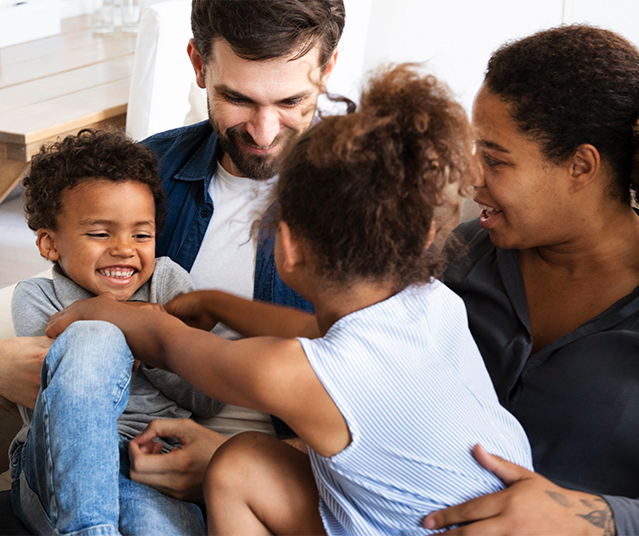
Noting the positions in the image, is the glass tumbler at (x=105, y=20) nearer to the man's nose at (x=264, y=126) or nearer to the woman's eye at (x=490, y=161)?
the man's nose at (x=264, y=126)

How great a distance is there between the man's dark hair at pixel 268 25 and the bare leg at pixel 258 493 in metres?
0.77

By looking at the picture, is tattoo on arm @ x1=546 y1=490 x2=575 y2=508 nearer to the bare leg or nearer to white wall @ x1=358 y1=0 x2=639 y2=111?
the bare leg

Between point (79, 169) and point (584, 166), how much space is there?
973 millimetres

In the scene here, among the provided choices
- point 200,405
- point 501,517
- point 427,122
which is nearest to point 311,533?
point 501,517

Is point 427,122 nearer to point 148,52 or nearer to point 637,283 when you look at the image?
point 637,283

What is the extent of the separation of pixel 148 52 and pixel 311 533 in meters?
1.84

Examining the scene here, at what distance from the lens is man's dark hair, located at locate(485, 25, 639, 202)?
50.1 inches

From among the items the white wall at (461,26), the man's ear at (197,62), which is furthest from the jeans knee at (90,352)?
the white wall at (461,26)

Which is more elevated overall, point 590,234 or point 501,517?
point 590,234

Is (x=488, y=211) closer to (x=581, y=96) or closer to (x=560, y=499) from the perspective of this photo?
(x=581, y=96)

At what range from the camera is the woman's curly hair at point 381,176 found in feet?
3.19

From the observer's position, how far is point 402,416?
972mm

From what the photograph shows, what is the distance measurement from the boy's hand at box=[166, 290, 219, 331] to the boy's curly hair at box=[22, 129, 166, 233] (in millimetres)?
312

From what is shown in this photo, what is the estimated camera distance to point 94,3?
4.46 meters
